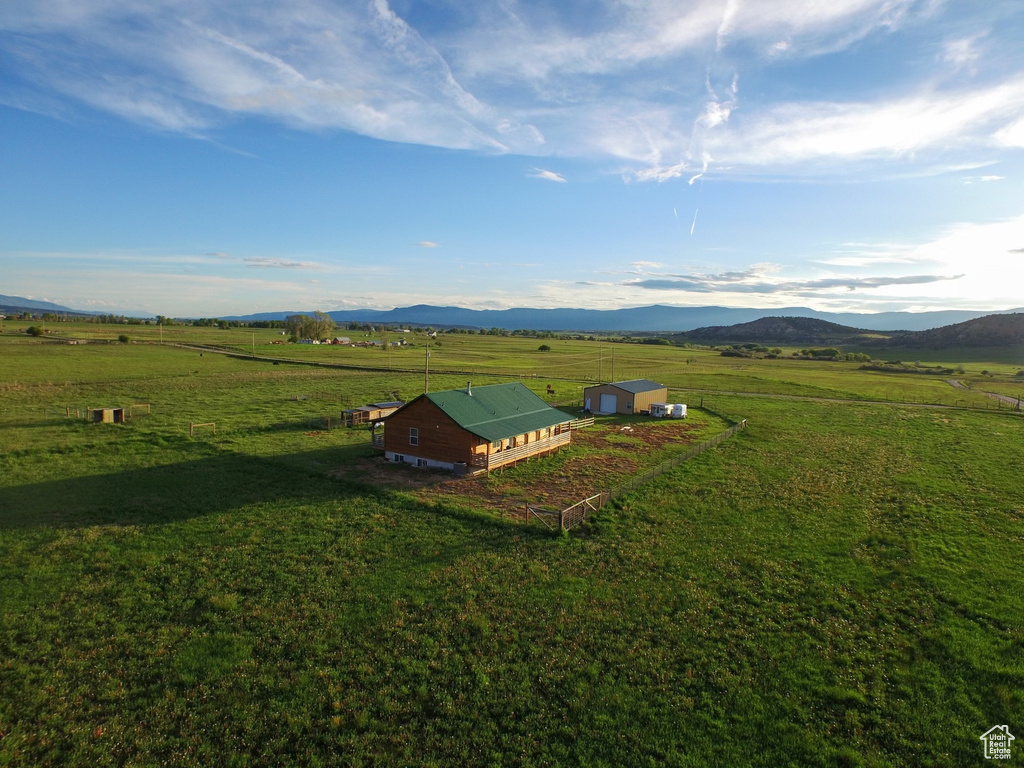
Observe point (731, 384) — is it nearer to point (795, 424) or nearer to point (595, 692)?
point (795, 424)

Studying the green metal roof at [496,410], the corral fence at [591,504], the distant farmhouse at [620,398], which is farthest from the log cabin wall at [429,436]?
the distant farmhouse at [620,398]

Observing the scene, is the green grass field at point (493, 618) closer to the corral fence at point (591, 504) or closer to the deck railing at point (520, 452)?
the corral fence at point (591, 504)

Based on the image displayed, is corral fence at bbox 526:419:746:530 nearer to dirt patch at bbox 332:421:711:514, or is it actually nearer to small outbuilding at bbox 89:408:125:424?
dirt patch at bbox 332:421:711:514

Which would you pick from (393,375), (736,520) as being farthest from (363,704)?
(393,375)

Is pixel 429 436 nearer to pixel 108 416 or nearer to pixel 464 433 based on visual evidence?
pixel 464 433

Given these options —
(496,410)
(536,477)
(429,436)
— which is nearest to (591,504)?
(536,477)

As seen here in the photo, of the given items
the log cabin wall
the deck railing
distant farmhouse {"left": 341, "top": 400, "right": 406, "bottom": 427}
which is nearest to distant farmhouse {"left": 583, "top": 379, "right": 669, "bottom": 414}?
the deck railing
